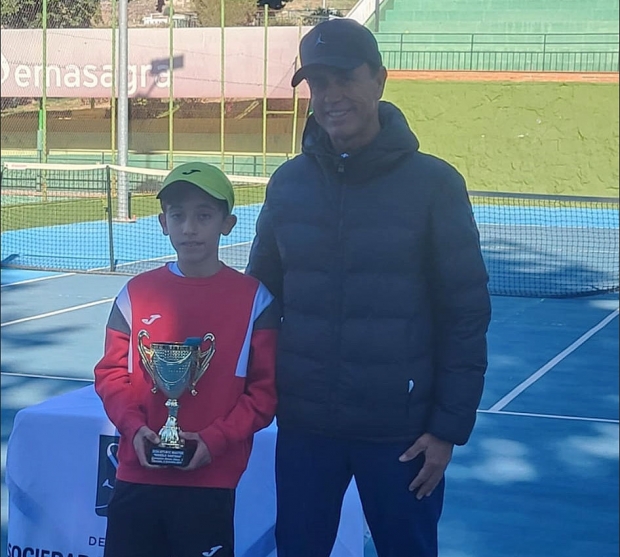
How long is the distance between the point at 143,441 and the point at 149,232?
13.7m

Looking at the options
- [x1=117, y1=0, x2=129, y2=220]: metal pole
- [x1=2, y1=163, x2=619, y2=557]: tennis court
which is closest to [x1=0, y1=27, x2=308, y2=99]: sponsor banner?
[x1=117, y1=0, x2=129, y2=220]: metal pole

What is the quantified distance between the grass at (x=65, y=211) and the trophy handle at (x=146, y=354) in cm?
1372

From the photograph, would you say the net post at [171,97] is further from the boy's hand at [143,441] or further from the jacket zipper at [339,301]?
the boy's hand at [143,441]

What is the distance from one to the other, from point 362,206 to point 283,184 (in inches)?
9.1

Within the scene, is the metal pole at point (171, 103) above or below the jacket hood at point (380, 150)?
below

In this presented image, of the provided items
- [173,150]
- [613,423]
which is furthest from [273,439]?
[173,150]

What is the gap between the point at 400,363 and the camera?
2543 millimetres

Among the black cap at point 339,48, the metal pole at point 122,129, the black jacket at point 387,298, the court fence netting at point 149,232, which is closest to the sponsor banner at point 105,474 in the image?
the black jacket at point 387,298

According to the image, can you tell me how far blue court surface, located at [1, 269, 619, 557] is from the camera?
4.31 m

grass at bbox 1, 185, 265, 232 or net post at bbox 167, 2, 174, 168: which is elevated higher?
net post at bbox 167, 2, 174, 168

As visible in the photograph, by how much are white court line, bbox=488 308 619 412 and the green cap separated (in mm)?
3787

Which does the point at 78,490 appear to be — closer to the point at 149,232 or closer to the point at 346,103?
the point at 346,103

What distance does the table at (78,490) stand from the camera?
10.5 ft

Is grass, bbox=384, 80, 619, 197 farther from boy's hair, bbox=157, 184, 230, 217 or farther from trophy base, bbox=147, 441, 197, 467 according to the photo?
trophy base, bbox=147, 441, 197, 467
